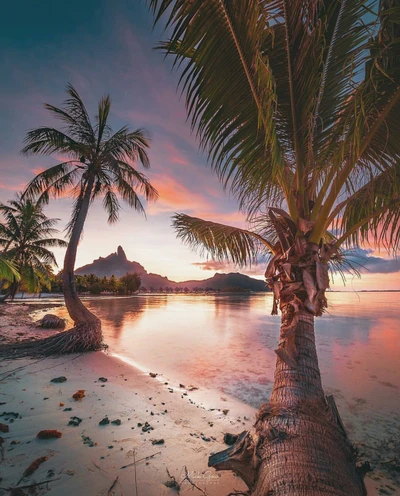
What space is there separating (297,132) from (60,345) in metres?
6.63

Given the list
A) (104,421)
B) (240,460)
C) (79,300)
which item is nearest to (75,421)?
(104,421)

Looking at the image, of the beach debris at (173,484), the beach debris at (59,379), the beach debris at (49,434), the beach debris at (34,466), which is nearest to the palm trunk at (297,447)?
the beach debris at (173,484)

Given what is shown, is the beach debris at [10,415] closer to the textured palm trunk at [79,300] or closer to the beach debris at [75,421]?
the beach debris at [75,421]

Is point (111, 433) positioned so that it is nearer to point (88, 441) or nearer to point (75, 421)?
point (88, 441)

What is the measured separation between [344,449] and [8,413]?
3725mm

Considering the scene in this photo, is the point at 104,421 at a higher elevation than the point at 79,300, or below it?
below

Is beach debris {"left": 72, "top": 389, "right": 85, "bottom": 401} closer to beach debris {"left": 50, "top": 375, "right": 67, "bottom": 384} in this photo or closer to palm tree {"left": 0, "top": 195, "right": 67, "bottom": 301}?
beach debris {"left": 50, "top": 375, "right": 67, "bottom": 384}

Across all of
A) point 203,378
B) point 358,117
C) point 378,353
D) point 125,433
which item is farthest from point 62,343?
point 378,353

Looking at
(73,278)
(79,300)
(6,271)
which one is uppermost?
(6,271)

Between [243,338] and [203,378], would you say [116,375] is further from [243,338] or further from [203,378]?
[243,338]

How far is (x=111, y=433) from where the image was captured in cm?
282

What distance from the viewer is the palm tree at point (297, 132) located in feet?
5.91

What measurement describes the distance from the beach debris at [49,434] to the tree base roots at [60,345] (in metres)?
3.56

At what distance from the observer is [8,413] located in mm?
3047
